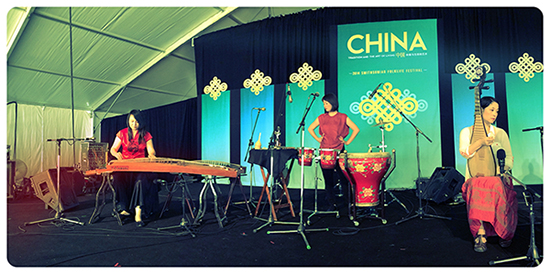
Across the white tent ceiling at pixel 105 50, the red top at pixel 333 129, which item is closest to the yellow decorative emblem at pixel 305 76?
the white tent ceiling at pixel 105 50

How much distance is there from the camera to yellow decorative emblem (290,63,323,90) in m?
6.06

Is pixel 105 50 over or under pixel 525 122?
over

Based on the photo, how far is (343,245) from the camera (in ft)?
7.82

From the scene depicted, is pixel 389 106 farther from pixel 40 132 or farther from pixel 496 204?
pixel 40 132

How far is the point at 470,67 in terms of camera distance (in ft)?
17.6

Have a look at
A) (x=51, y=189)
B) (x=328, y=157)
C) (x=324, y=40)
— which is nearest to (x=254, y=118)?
(x=324, y=40)

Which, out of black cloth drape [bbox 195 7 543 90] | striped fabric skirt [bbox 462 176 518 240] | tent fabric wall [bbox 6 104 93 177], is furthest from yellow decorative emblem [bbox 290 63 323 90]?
tent fabric wall [bbox 6 104 93 177]

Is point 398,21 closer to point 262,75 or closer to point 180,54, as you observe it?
point 262,75

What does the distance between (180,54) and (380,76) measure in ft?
17.6

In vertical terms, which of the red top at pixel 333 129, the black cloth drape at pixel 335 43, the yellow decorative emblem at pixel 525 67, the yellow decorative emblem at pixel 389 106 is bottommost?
the red top at pixel 333 129

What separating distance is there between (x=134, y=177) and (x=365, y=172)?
249cm

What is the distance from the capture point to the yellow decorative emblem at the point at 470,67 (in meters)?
5.36

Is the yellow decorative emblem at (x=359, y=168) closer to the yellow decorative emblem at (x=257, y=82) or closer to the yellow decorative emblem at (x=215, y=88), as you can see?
the yellow decorative emblem at (x=257, y=82)

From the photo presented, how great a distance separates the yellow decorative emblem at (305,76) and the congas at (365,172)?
10.6ft
